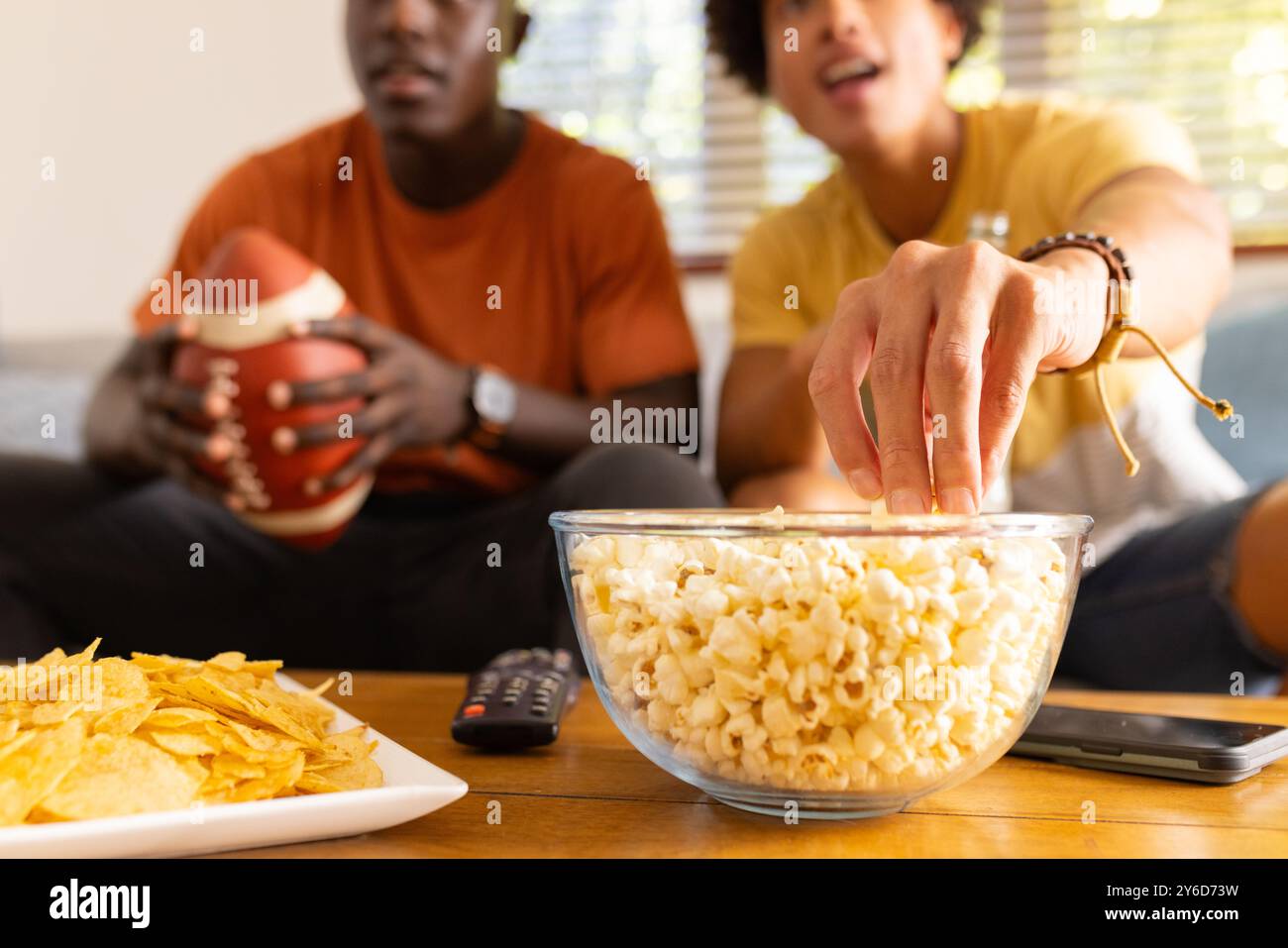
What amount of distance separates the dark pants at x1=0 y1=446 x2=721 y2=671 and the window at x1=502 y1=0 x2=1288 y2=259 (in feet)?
3.72

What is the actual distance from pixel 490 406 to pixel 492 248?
388 millimetres

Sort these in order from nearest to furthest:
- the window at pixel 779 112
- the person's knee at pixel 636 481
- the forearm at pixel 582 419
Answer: the person's knee at pixel 636 481 < the forearm at pixel 582 419 < the window at pixel 779 112

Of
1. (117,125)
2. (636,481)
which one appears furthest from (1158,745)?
(117,125)

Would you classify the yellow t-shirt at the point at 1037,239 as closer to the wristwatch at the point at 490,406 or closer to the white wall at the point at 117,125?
the wristwatch at the point at 490,406

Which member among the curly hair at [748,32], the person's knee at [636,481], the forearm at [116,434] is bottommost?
the person's knee at [636,481]

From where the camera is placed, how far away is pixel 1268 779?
0.55m

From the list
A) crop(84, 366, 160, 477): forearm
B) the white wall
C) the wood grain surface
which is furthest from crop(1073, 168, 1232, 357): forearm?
the white wall

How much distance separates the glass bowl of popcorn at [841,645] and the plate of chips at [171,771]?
0.11 m

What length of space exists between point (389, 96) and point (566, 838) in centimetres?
137

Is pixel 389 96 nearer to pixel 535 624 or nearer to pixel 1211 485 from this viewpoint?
pixel 535 624

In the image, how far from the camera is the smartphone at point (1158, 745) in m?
0.55

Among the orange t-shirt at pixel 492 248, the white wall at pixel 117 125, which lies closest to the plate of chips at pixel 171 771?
the orange t-shirt at pixel 492 248

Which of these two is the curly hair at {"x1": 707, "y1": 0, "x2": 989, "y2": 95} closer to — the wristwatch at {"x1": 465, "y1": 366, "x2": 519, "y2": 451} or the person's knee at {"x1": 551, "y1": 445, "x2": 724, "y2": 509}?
the wristwatch at {"x1": 465, "y1": 366, "x2": 519, "y2": 451}
